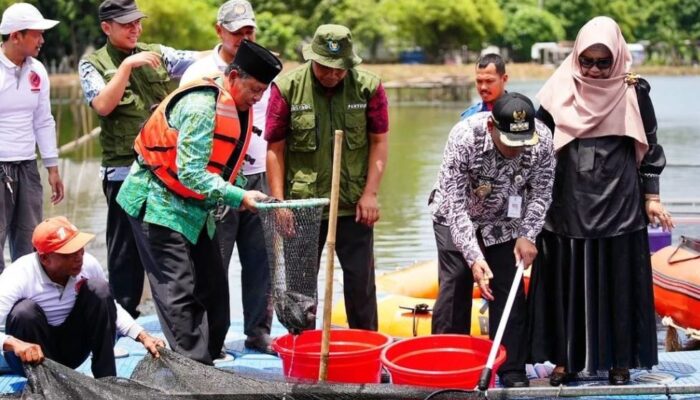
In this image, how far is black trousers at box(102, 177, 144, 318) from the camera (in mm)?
5066

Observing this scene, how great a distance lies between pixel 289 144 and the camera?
4.75m

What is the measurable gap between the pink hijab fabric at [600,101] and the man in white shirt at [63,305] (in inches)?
70.7

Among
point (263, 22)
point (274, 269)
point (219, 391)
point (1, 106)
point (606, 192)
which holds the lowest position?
point (219, 391)

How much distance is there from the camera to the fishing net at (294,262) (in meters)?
4.15

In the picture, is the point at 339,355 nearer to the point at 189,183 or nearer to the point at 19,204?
→ the point at 189,183

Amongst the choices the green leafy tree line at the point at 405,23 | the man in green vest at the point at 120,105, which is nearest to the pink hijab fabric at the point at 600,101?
the man in green vest at the point at 120,105

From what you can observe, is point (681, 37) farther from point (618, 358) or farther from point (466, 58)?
point (618, 358)

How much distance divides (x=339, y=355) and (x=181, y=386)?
60 cm

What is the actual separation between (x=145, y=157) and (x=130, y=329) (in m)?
0.67

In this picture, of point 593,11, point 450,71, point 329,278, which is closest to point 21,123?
point 329,278

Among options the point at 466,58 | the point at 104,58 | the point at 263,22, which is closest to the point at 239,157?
the point at 104,58

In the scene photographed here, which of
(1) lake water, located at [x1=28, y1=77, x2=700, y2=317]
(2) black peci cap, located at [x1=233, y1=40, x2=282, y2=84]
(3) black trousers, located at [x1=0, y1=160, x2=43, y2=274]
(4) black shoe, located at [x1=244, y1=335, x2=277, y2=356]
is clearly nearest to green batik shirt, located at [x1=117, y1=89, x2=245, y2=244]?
(2) black peci cap, located at [x1=233, y1=40, x2=282, y2=84]

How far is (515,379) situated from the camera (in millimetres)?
4391


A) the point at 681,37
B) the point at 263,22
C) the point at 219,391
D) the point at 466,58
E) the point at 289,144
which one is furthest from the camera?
the point at 681,37
